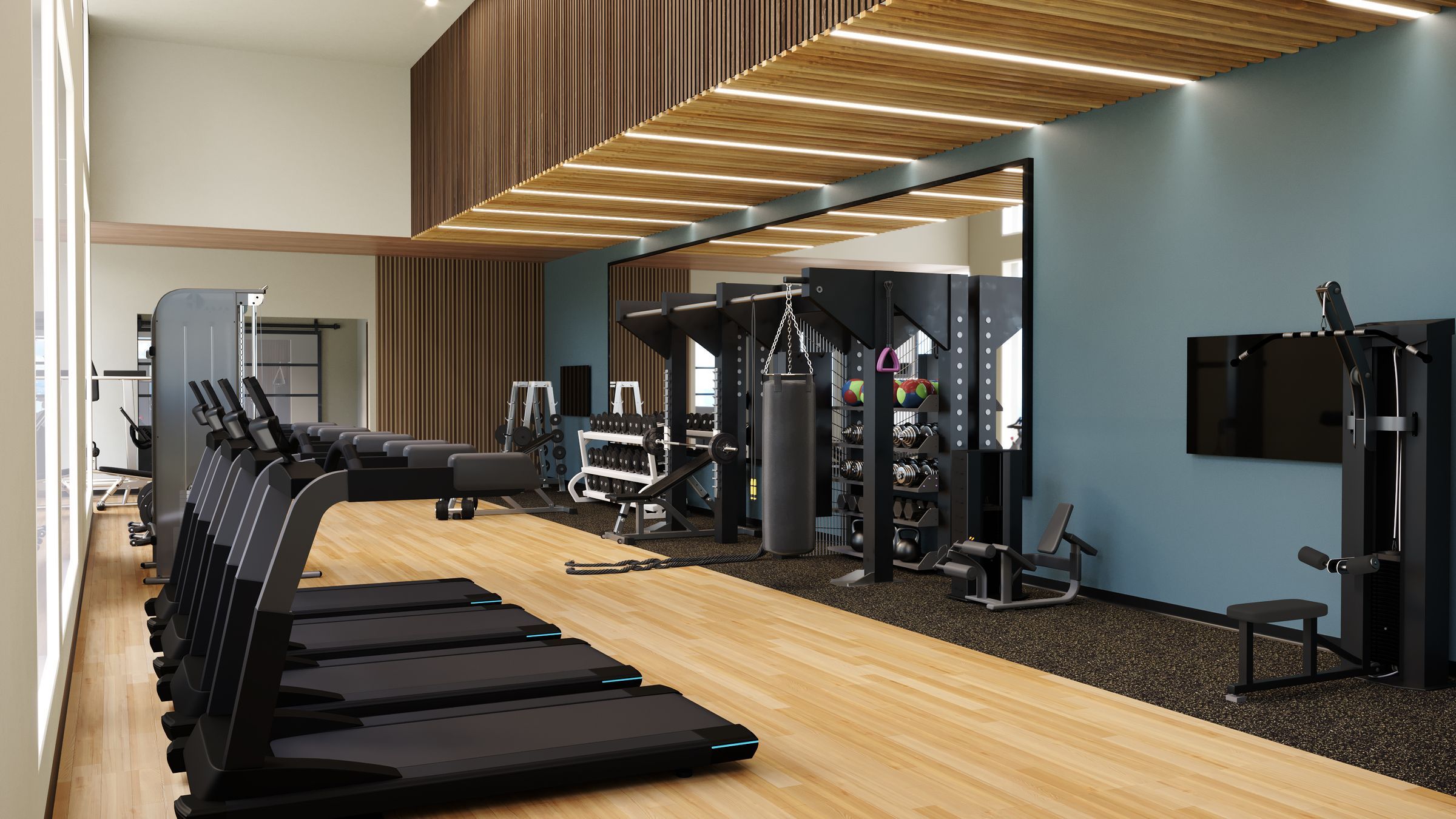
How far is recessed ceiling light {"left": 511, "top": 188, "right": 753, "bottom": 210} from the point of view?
8.96 meters

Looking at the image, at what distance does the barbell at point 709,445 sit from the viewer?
8047 mm

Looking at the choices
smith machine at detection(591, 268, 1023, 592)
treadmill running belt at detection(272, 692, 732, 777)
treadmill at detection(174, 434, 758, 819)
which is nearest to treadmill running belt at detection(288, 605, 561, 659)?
treadmill at detection(174, 434, 758, 819)

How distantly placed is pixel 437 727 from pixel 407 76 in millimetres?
9974

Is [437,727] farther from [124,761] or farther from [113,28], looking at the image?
[113,28]

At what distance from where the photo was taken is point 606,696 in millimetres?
3871

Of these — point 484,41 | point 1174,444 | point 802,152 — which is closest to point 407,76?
point 484,41

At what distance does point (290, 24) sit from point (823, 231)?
5294 mm

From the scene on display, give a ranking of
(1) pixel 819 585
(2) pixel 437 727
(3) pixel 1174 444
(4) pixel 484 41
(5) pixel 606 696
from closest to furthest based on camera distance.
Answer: (2) pixel 437 727, (5) pixel 606 696, (3) pixel 1174 444, (1) pixel 819 585, (4) pixel 484 41

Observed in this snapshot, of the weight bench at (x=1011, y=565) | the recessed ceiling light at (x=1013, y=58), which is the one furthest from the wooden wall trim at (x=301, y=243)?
the recessed ceiling light at (x=1013, y=58)

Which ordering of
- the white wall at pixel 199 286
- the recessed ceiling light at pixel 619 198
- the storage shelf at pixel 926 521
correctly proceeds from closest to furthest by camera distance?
the storage shelf at pixel 926 521 → the recessed ceiling light at pixel 619 198 → the white wall at pixel 199 286

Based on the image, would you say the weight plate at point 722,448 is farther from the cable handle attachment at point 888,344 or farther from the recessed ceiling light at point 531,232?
the recessed ceiling light at point 531,232

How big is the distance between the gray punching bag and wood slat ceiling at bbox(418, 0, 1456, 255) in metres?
1.55

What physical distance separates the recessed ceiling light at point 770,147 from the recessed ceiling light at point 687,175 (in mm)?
906

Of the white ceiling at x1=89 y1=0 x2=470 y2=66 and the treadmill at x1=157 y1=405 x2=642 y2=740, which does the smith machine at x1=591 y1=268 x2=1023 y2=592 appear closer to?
the treadmill at x1=157 y1=405 x2=642 y2=740
